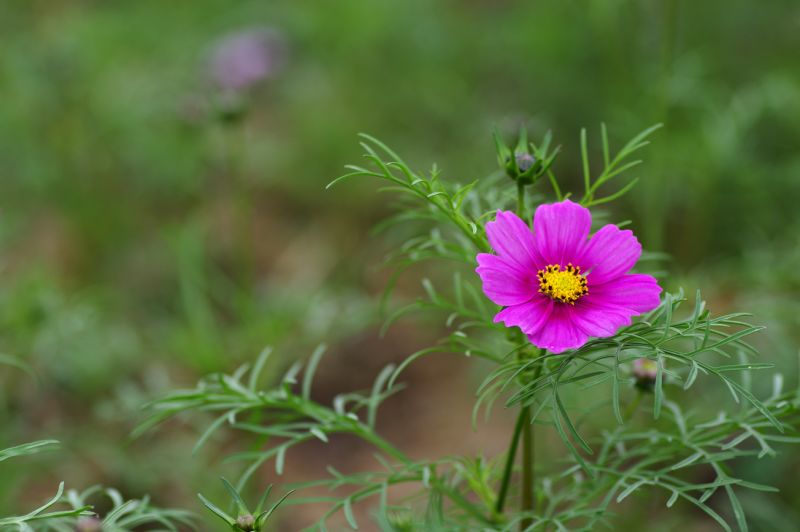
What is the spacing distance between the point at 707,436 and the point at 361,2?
2.18m

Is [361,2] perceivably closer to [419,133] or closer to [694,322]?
[419,133]

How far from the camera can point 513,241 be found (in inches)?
31.8

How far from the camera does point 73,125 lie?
2250 millimetres

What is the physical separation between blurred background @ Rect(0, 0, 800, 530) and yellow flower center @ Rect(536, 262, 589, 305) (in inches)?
26.1

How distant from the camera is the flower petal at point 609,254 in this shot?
0.81m

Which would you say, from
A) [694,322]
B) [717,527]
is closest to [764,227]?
[717,527]

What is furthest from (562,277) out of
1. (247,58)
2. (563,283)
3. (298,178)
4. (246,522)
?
(247,58)

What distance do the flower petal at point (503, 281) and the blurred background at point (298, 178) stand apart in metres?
0.70

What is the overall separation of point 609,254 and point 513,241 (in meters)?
0.10

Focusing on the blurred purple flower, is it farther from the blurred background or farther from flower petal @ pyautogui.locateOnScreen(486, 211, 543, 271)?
flower petal @ pyautogui.locateOnScreen(486, 211, 543, 271)

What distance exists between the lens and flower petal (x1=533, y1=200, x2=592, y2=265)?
81 centimetres

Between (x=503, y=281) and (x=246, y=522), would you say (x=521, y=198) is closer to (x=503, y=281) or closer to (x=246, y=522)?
(x=503, y=281)

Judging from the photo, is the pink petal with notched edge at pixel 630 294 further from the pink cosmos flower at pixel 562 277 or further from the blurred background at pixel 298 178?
the blurred background at pixel 298 178

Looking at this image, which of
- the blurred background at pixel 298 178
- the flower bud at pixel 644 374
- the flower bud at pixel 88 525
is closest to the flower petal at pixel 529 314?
the flower bud at pixel 644 374
